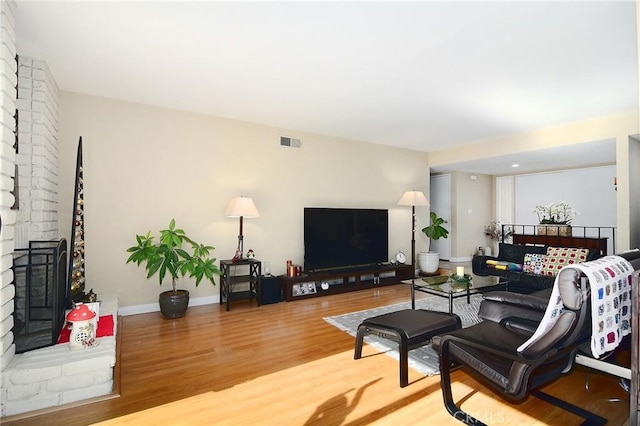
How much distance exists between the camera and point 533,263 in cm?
487

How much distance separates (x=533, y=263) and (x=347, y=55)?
408 centimetres

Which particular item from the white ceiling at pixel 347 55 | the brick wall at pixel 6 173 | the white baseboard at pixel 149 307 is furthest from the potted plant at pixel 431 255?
the brick wall at pixel 6 173

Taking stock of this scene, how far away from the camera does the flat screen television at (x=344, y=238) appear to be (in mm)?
5250

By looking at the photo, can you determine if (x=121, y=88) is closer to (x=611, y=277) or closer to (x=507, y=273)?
(x=611, y=277)

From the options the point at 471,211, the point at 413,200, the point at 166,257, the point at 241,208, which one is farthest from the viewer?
the point at 471,211

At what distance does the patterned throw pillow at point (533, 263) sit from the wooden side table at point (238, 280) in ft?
12.7

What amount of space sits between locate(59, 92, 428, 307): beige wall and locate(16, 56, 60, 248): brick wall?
2.52 feet

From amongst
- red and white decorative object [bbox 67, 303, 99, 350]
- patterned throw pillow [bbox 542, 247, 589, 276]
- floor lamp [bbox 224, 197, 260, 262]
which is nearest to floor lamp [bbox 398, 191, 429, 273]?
patterned throw pillow [bbox 542, 247, 589, 276]

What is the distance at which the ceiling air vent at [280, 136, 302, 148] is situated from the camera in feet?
17.2

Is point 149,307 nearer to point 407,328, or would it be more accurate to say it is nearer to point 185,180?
point 185,180

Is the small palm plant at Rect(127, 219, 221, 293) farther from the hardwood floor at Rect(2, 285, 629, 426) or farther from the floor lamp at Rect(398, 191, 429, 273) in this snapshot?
the floor lamp at Rect(398, 191, 429, 273)

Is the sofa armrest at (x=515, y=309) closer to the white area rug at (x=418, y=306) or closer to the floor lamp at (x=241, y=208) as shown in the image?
the white area rug at (x=418, y=306)

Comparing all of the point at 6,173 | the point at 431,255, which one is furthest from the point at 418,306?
the point at 6,173

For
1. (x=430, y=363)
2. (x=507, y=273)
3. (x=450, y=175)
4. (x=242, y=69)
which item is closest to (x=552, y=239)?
(x=507, y=273)
